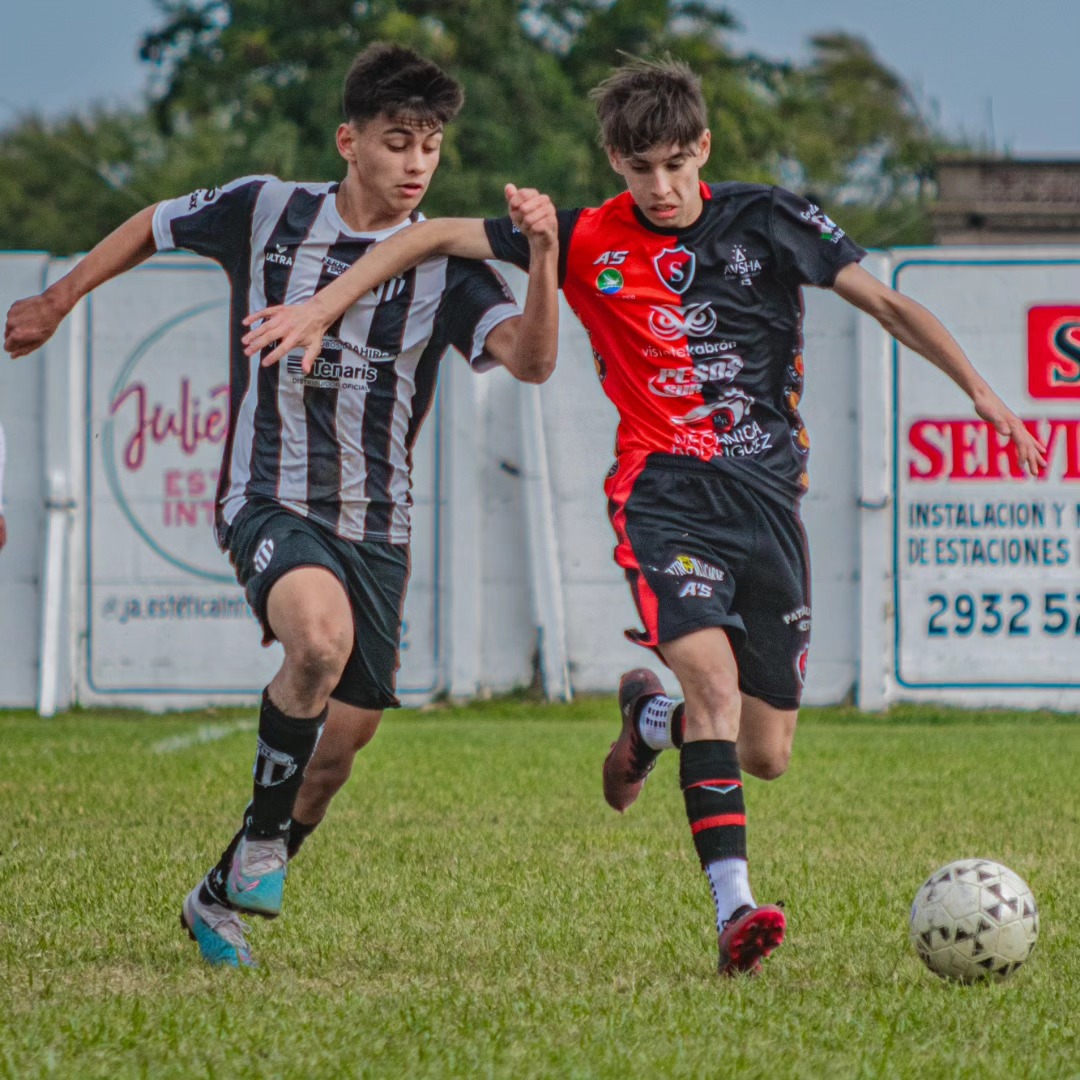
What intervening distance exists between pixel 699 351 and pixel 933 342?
67 cm

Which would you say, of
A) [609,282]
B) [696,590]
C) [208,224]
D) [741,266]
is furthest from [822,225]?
[208,224]

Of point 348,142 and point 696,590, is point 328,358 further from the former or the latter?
point 696,590

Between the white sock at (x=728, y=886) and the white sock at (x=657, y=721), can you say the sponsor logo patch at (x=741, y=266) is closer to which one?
the white sock at (x=657, y=721)

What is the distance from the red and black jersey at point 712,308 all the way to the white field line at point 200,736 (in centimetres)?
569

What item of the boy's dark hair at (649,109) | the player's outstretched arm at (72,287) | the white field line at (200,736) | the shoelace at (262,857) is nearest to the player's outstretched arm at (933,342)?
→ the boy's dark hair at (649,109)

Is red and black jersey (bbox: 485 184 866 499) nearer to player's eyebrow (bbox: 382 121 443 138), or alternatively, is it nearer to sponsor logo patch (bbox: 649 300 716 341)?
sponsor logo patch (bbox: 649 300 716 341)

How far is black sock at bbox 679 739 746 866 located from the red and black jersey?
0.84 metres

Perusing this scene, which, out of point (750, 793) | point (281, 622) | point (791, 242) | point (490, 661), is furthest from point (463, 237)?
point (490, 661)

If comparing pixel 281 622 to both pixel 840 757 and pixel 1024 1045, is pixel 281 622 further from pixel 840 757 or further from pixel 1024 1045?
pixel 840 757

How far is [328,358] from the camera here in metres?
5.18

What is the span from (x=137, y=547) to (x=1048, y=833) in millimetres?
7404

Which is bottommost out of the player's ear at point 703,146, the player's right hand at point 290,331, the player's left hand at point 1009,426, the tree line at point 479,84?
the player's left hand at point 1009,426

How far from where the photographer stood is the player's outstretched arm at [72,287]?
16.7 feet

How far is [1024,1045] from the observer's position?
380 centimetres
